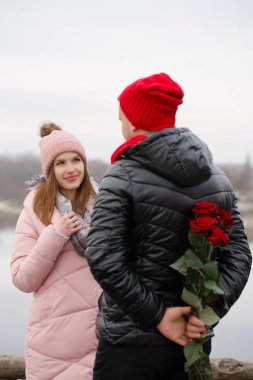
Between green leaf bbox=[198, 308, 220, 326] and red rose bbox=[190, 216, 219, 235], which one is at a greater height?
red rose bbox=[190, 216, 219, 235]

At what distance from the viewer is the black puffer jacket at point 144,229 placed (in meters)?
1.92

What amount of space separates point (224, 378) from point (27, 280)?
1.51 meters

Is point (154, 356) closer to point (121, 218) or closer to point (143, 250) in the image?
point (143, 250)

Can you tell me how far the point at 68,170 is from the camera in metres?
2.68

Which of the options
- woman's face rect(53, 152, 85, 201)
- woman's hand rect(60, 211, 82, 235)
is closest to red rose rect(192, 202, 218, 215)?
woman's hand rect(60, 211, 82, 235)

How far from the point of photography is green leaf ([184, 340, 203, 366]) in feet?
6.52

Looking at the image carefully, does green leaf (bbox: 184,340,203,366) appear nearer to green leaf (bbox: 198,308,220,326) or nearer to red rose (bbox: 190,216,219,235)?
green leaf (bbox: 198,308,220,326)

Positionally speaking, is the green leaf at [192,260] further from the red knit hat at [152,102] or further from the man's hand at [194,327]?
the red knit hat at [152,102]

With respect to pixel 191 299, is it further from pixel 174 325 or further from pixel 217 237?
pixel 217 237

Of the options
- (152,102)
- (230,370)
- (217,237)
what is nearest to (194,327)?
(217,237)

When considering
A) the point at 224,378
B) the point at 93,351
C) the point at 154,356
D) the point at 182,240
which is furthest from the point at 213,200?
the point at 224,378

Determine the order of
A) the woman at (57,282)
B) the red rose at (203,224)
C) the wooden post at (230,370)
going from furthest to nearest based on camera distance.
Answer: the wooden post at (230,370)
the woman at (57,282)
the red rose at (203,224)

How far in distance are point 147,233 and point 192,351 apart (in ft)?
1.37

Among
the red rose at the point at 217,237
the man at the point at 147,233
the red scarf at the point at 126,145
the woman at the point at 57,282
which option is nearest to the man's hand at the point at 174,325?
the man at the point at 147,233
